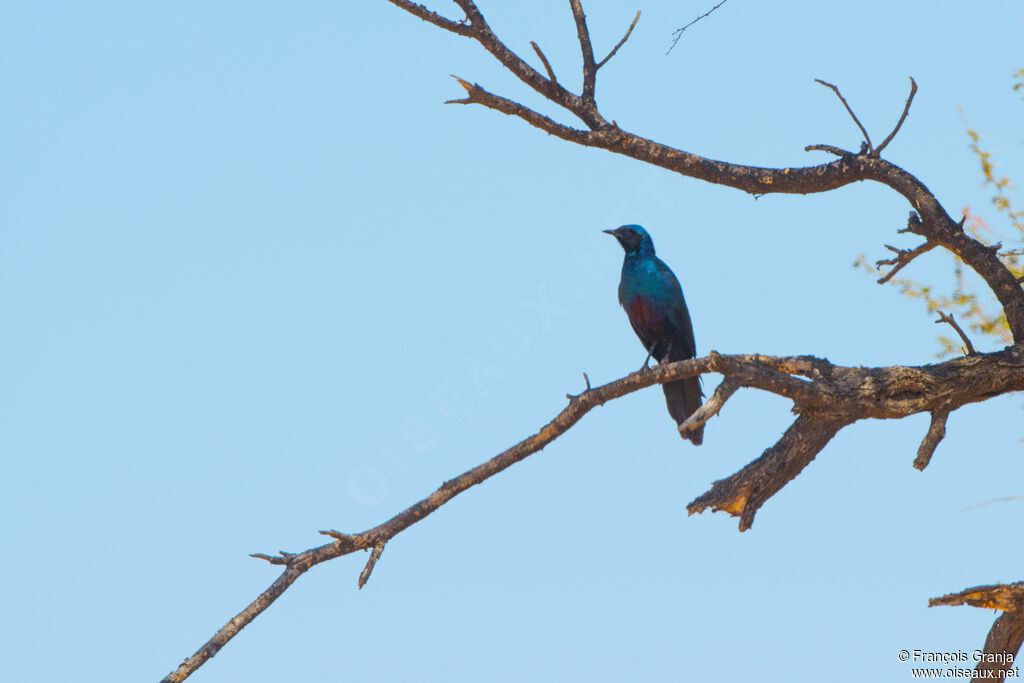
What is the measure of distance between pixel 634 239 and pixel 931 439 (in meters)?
3.18

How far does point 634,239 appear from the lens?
25.0 feet

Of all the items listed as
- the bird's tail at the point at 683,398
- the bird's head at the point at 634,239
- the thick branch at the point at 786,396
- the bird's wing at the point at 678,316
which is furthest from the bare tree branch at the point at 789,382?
the bird's head at the point at 634,239

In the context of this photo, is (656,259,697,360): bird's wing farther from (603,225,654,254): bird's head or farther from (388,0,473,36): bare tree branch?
(388,0,473,36): bare tree branch

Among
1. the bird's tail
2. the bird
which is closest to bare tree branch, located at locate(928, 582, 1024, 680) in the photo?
the bird's tail

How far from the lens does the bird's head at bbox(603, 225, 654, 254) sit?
297 inches

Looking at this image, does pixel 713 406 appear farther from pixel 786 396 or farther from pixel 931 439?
pixel 931 439

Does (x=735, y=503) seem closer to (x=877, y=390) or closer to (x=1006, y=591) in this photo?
(x=877, y=390)

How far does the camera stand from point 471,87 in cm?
540

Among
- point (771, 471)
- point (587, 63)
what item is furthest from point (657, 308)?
point (771, 471)

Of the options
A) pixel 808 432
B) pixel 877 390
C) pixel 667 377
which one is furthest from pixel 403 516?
pixel 877 390

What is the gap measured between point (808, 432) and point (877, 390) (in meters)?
0.36

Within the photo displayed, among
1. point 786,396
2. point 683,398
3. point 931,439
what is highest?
point 683,398

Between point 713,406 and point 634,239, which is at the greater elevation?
point 634,239

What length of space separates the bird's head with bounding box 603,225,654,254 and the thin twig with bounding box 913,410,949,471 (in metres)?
2.94
